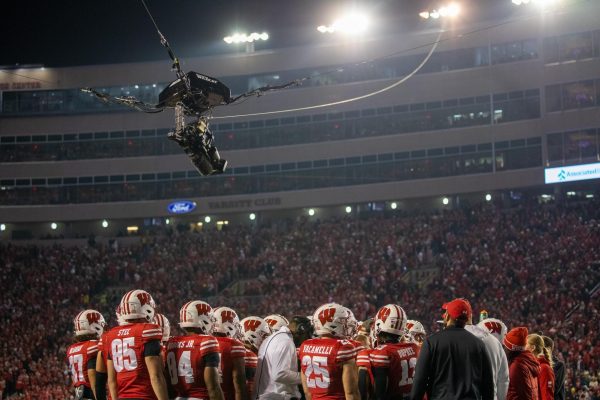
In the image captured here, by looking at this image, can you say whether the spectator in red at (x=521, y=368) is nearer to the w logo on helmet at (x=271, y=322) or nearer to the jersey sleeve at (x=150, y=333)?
the w logo on helmet at (x=271, y=322)

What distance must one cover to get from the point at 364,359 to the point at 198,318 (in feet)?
5.46

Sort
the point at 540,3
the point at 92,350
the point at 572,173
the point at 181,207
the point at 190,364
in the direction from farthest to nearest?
1. the point at 181,207
2. the point at 540,3
3. the point at 572,173
4. the point at 92,350
5. the point at 190,364

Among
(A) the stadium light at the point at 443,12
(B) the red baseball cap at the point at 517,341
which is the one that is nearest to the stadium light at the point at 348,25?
(A) the stadium light at the point at 443,12

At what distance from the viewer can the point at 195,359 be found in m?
8.38

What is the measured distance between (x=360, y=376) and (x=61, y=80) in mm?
46598

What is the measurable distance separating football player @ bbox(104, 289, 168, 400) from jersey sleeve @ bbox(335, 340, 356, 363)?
1.64m

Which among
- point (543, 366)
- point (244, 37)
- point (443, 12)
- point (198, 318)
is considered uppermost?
point (244, 37)

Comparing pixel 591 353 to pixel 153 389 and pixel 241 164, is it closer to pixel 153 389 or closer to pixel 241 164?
pixel 153 389

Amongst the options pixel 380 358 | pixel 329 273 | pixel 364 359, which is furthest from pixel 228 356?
pixel 329 273

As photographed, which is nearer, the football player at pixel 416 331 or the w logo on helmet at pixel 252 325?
the w logo on helmet at pixel 252 325

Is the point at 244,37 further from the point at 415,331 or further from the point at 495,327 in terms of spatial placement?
the point at 495,327

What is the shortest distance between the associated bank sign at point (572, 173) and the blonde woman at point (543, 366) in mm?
33522

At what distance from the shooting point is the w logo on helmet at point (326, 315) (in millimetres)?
8305

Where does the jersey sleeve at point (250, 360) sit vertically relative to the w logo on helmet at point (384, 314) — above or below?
below
